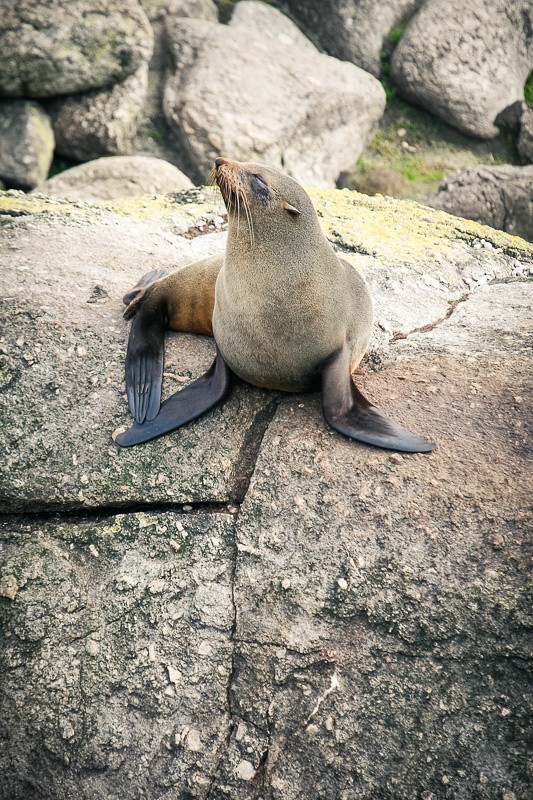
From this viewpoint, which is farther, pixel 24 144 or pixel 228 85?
pixel 228 85

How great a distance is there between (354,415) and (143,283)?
1809 millimetres

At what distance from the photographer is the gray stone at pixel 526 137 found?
34.8ft

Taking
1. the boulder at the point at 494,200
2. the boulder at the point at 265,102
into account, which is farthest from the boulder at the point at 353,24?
the boulder at the point at 494,200

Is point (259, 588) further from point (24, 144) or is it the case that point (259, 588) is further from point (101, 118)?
point (101, 118)

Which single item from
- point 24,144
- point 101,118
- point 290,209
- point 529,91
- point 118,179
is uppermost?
point 290,209

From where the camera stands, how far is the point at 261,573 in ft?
10.1

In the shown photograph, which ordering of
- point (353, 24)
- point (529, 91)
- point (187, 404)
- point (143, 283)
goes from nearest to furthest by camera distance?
point (187, 404)
point (143, 283)
point (353, 24)
point (529, 91)

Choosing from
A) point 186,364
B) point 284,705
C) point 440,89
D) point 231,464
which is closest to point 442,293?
point 186,364

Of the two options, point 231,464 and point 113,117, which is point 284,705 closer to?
point 231,464

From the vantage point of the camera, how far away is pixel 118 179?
8453 millimetres

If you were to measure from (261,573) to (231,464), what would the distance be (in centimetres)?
59

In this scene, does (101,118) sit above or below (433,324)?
below

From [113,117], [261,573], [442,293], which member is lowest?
[113,117]

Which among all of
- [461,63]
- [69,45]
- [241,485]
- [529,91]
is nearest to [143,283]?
[241,485]
